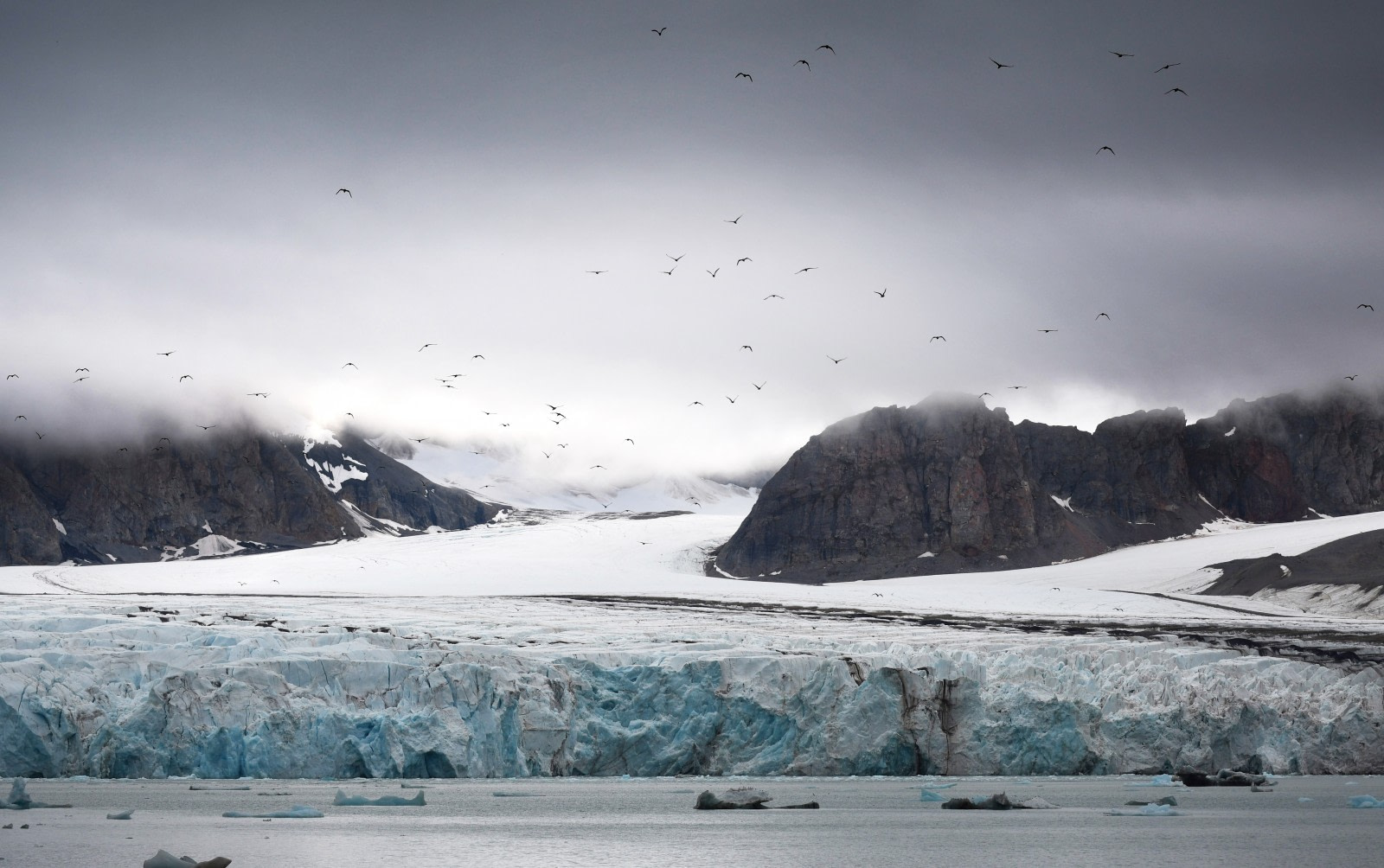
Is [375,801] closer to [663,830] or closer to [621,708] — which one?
[663,830]

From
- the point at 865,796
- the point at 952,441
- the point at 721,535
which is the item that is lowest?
the point at 865,796

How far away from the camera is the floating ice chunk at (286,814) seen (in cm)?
2291

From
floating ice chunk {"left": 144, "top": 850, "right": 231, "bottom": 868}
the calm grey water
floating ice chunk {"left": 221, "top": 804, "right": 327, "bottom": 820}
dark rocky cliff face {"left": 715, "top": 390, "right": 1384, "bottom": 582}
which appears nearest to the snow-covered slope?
the calm grey water

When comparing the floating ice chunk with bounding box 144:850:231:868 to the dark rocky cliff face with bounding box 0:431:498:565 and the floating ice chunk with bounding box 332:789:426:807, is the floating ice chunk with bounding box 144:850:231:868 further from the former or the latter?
the dark rocky cliff face with bounding box 0:431:498:565

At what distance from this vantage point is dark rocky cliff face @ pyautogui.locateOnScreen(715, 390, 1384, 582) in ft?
436

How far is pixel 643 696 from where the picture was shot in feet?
122

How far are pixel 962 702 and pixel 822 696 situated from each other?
4001mm

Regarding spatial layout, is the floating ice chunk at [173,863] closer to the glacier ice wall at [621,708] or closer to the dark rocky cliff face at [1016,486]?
the glacier ice wall at [621,708]

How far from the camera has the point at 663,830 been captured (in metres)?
23.0

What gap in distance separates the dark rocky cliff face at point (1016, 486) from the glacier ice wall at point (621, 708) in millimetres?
84820

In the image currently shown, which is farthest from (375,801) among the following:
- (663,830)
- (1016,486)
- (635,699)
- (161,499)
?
(161,499)

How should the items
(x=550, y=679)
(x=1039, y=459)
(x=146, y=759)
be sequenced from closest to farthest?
(x=146, y=759) < (x=550, y=679) < (x=1039, y=459)

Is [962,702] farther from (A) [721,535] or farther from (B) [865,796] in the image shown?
(A) [721,535]

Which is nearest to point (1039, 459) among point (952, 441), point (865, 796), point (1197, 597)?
point (952, 441)
